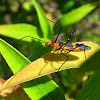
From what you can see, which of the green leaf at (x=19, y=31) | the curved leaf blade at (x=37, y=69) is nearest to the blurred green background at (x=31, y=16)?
the green leaf at (x=19, y=31)

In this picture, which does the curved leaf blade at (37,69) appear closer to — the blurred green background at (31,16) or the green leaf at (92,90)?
the green leaf at (92,90)

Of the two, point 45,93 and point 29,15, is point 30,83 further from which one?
point 29,15

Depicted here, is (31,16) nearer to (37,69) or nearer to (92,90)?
(37,69)

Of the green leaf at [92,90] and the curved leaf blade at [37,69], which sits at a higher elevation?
the curved leaf blade at [37,69]

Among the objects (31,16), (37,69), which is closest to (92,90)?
(37,69)

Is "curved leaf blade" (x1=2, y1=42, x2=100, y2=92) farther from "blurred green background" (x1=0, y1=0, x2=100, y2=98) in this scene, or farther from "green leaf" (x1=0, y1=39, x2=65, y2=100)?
"blurred green background" (x1=0, y1=0, x2=100, y2=98)

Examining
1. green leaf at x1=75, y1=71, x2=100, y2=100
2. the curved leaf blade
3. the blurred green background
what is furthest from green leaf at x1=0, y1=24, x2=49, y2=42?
green leaf at x1=75, y1=71, x2=100, y2=100
